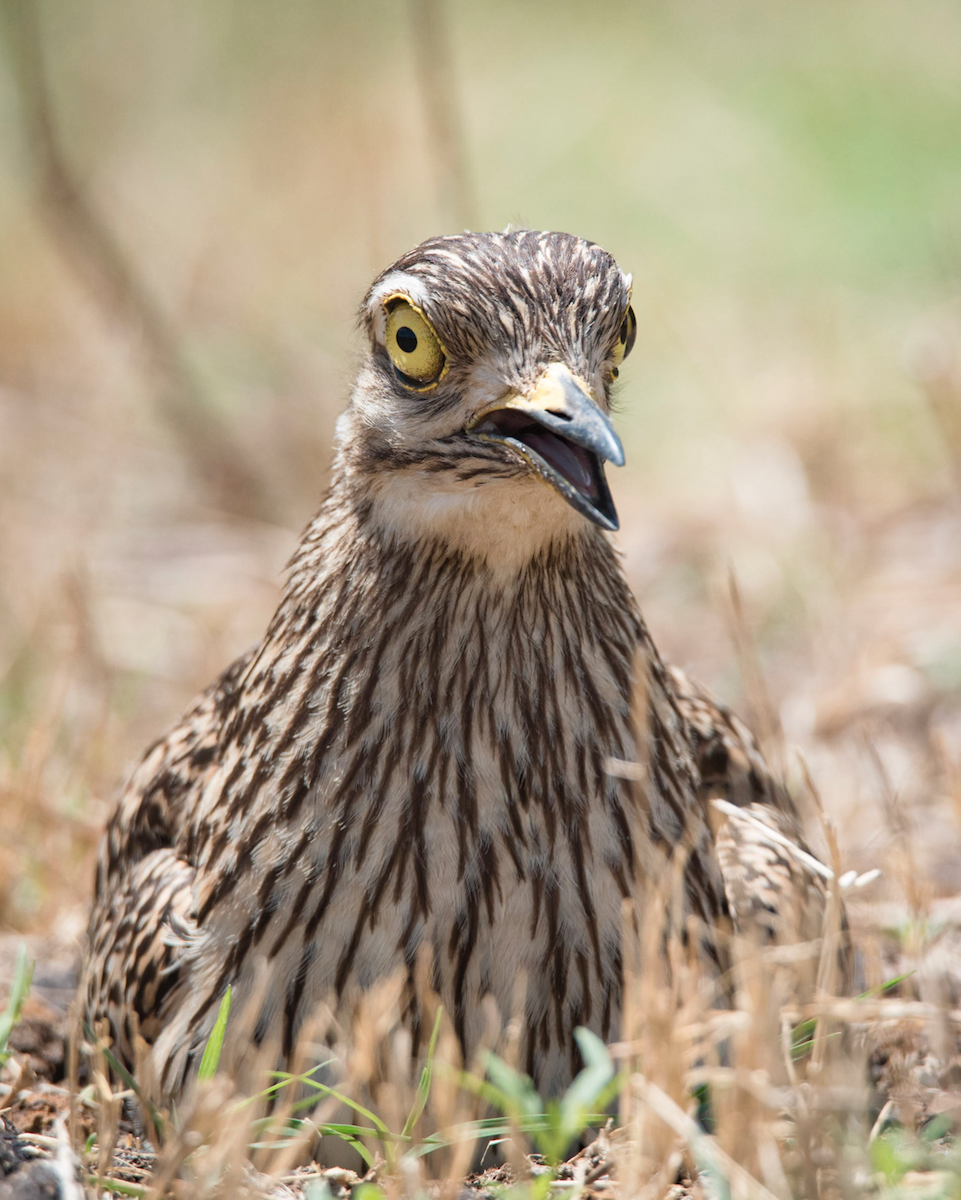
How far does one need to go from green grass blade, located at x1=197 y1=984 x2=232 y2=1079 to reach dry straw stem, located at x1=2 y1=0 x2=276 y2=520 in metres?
5.32

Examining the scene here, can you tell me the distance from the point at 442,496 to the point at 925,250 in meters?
9.10

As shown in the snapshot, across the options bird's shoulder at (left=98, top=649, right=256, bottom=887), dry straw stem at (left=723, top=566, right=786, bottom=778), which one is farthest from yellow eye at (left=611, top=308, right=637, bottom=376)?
bird's shoulder at (left=98, top=649, right=256, bottom=887)

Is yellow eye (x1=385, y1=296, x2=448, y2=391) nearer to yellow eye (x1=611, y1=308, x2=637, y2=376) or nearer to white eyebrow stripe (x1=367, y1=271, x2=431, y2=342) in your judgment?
white eyebrow stripe (x1=367, y1=271, x2=431, y2=342)

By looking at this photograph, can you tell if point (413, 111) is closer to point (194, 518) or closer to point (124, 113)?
point (124, 113)

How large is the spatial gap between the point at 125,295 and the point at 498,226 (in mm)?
4135

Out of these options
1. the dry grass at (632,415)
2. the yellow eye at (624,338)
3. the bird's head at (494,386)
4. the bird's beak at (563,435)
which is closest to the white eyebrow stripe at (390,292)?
the bird's head at (494,386)

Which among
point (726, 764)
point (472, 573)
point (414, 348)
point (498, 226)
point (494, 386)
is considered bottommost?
point (726, 764)

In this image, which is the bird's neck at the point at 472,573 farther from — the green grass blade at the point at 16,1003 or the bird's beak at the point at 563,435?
the green grass blade at the point at 16,1003

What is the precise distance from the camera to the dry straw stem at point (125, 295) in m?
7.41

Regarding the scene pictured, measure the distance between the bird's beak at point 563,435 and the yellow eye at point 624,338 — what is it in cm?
28

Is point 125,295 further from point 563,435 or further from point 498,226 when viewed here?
point 563,435

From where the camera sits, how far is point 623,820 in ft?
9.94

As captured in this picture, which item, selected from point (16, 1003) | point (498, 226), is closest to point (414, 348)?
point (16, 1003)

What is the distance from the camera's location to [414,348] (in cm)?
297
